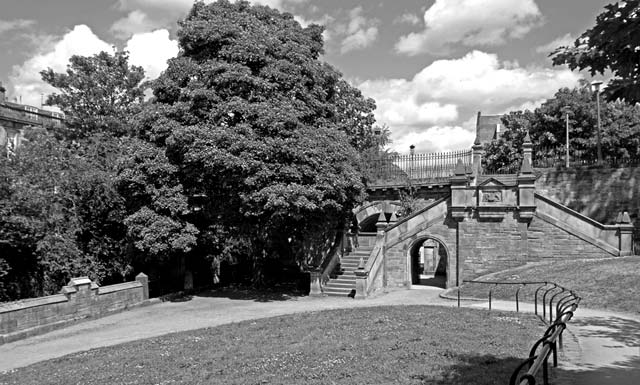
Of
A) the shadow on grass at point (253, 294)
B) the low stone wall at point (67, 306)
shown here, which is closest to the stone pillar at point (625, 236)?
the shadow on grass at point (253, 294)

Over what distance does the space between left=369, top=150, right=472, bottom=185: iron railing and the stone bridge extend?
2202 millimetres

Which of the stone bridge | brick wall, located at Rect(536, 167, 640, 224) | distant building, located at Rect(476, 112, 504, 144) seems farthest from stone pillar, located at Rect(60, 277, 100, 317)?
distant building, located at Rect(476, 112, 504, 144)

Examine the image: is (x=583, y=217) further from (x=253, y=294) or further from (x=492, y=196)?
(x=253, y=294)

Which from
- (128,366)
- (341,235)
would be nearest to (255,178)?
(341,235)

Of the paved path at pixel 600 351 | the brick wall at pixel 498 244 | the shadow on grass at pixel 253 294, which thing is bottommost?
the shadow on grass at pixel 253 294

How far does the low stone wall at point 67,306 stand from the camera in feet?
50.5

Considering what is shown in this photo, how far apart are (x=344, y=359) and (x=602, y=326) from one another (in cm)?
719

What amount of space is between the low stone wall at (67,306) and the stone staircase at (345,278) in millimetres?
8010

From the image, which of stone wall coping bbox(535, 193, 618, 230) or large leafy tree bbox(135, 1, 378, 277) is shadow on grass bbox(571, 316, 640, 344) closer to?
stone wall coping bbox(535, 193, 618, 230)

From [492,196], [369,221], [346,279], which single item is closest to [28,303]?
[346,279]

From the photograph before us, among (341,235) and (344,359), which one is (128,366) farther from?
(341,235)

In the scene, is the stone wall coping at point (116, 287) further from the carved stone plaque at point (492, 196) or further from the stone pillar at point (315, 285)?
the carved stone plaque at point (492, 196)

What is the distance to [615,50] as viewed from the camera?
4805 millimetres

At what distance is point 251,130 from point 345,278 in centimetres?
817
